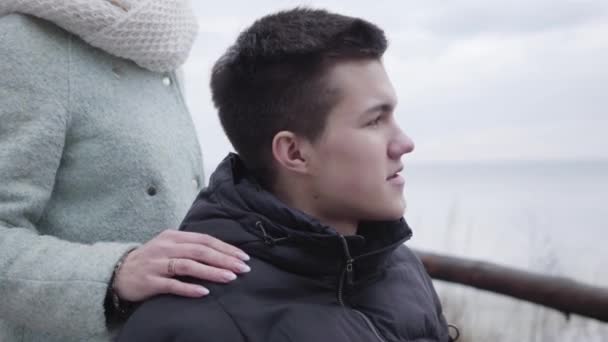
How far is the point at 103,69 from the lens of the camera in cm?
122

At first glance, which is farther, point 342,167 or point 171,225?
point 171,225

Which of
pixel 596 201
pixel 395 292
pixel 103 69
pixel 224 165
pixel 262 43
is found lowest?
pixel 596 201

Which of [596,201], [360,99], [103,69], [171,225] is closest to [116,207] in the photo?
[171,225]

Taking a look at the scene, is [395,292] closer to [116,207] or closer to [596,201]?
[116,207]

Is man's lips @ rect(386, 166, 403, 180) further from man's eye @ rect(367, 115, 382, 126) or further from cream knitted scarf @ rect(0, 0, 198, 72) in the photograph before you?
cream knitted scarf @ rect(0, 0, 198, 72)

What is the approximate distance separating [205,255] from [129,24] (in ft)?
1.65

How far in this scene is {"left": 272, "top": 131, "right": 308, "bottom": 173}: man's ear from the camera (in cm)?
111

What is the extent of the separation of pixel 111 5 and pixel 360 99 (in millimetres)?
518

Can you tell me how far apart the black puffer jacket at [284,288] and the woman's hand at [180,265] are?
0.06ft

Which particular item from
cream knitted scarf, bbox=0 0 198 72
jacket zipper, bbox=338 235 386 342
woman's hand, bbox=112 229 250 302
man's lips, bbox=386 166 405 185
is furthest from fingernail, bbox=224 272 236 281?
cream knitted scarf, bbox=0 0 198 72

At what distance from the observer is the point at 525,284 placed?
198 cm

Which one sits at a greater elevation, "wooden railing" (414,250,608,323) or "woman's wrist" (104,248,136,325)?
"woman's wrist" (104,248,136,325)

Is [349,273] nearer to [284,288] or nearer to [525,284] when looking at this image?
[284,288]

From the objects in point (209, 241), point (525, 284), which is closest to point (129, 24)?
point (209, 241)
